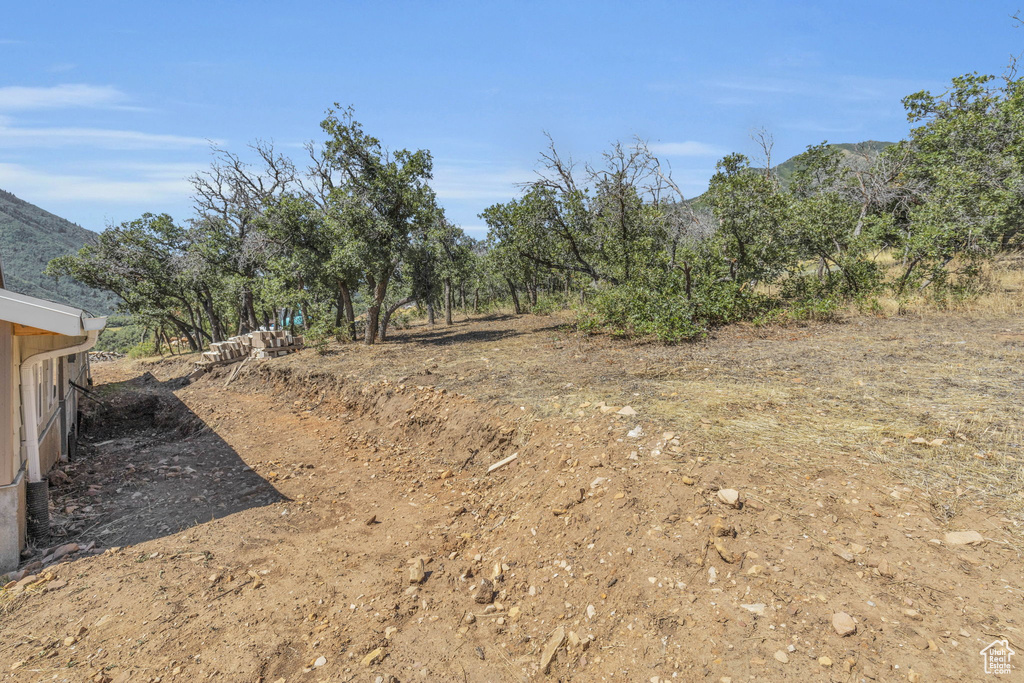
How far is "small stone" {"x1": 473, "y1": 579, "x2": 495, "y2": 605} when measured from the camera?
3.71 metres

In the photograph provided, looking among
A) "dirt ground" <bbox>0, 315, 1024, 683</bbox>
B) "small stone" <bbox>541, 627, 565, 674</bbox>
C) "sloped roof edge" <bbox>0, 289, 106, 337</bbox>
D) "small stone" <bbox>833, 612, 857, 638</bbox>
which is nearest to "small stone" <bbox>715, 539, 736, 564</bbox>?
"dirt ground" <bbox>0, 315, 1024, 683</bbox>

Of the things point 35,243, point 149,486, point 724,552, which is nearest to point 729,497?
A: point 724,552

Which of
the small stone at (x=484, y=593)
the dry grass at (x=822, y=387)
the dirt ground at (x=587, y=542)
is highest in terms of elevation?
the dry grass at (x=822, y=387)

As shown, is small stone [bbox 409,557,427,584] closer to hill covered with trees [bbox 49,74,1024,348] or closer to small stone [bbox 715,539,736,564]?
small stone [bbox 715,539,736,564]

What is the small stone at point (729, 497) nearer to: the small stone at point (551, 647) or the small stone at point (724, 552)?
the small stone at point (724, 552)

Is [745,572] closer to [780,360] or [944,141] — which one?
[780,360]

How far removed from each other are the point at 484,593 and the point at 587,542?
0.92 meters

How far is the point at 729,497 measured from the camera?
142 inches

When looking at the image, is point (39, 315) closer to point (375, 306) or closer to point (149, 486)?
point (149, 486)

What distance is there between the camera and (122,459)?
6.98 meters

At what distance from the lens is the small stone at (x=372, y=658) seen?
315 centimetres

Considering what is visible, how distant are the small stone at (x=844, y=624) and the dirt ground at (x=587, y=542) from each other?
0.06 feet

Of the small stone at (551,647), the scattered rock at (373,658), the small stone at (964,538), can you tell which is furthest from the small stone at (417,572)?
the small stone at (964,538)

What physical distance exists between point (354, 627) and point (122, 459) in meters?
5.79
